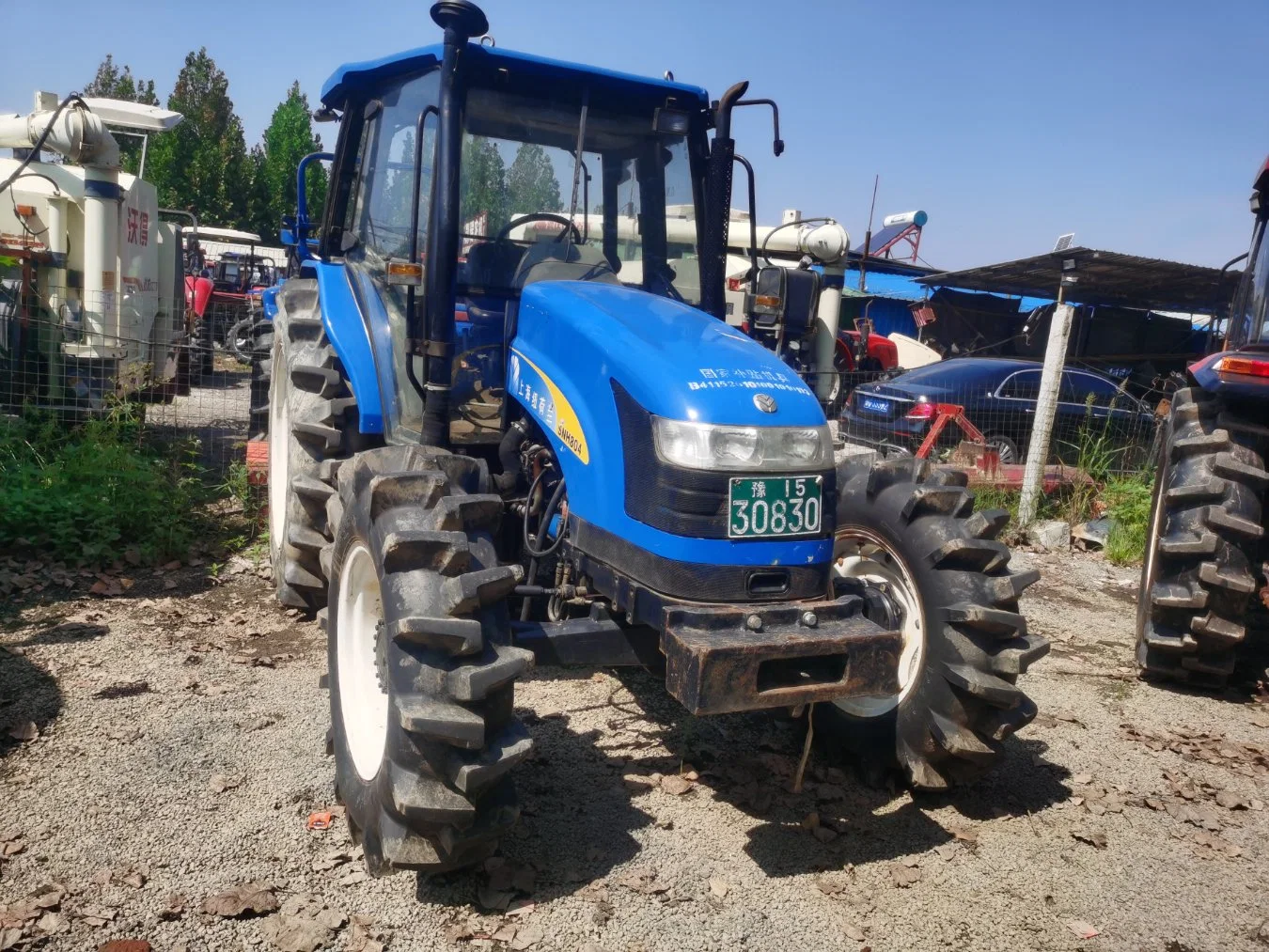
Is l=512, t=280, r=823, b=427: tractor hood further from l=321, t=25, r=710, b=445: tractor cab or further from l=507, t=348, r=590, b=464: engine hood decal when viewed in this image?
l=321, t=25, r=710, b=445: tractor cab

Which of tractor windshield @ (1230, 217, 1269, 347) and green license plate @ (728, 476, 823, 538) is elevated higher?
tractor windshield @ (1230, 217, 1269, 347)

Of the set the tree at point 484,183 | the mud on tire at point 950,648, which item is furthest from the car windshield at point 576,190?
the mud on tire at point 950,648

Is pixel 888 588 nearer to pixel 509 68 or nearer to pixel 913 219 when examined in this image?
pixel 509 68

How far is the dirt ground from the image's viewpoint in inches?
115

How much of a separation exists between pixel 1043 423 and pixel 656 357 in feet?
19.3

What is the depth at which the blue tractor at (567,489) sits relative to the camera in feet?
9.60

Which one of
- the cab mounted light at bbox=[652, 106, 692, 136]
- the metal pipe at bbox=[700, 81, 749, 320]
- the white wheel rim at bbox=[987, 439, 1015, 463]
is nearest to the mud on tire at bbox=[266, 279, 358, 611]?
the metal pipe at bbox=[700, 81, 749, 320]

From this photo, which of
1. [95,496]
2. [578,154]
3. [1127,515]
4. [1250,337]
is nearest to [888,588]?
[578,154]

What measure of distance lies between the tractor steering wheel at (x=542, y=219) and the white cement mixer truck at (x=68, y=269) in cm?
429

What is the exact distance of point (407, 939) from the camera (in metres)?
2.80

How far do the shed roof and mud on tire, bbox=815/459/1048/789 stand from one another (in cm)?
820

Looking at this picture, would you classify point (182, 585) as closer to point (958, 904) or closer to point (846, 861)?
point (846, 861)

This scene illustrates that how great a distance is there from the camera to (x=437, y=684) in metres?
2.83

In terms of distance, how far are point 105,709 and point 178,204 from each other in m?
32.3
